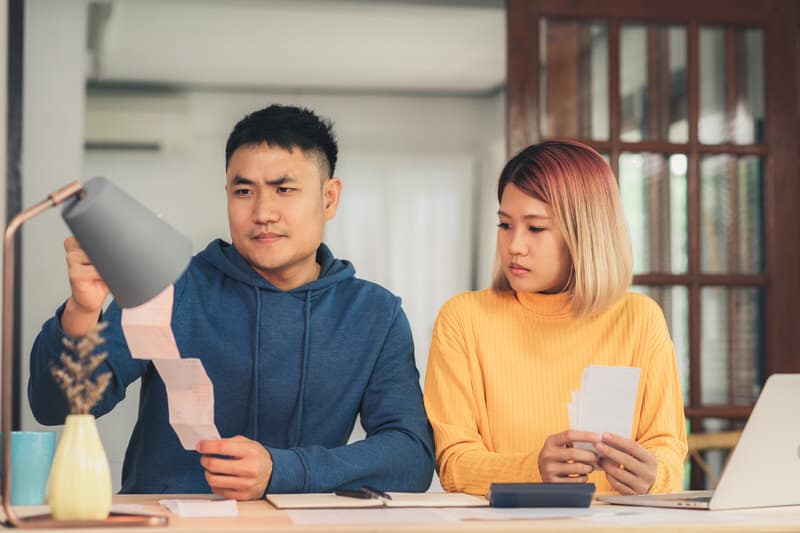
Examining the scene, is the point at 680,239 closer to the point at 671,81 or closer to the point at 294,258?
the point at 671,81

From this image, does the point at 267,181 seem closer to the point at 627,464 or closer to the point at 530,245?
the point at 530,245

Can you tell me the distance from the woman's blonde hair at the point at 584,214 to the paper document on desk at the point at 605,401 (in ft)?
1.26

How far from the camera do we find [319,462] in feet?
5.42

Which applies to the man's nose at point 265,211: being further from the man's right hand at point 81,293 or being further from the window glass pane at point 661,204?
the window glass pane at point 661,204

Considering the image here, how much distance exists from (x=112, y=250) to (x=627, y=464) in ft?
2.78

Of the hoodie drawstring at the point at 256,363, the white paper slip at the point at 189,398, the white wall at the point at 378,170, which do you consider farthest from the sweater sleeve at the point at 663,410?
the white wall at the point at 378,170

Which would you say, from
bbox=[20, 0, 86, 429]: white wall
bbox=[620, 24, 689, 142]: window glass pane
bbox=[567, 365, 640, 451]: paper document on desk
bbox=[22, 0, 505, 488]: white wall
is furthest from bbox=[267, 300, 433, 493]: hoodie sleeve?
bbox=[22, 0, 505, 488]: white wall

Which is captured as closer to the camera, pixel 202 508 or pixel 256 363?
pixel 202 508

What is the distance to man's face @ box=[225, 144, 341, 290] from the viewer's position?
1930 mm

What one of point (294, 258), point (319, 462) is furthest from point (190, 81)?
point (319, 462)

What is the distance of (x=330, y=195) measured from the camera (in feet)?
6.87

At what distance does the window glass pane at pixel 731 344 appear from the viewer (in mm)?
3371

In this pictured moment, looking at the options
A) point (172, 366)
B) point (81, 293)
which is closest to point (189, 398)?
point (172, 366)

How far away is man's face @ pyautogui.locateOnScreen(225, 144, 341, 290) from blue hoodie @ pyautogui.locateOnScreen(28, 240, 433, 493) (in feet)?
0.23
